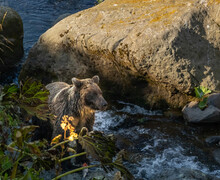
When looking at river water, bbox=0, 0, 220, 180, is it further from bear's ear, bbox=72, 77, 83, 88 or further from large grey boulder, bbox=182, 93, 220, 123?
bear's ear, bbox=72, 77, 83, 88

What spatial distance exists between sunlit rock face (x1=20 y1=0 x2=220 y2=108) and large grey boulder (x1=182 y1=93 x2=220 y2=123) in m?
0.24

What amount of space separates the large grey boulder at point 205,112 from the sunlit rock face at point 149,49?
0.24m

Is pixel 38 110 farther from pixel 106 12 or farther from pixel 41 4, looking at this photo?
pixel 41 4

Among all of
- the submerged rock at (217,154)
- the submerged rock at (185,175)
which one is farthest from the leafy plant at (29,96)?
the submerged rock at (217,154)

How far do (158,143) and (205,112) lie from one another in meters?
1.13

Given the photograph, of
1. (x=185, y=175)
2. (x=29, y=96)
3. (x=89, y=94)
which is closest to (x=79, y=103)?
(x=89, y=94)

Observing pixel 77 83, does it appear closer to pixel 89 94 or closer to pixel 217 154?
pixel 89 94

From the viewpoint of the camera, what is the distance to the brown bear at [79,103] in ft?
17.9

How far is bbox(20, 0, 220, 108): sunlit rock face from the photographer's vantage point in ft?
22.4

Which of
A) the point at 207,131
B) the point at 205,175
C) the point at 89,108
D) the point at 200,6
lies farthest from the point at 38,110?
the point at 200,6

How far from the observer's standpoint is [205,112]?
6.74m

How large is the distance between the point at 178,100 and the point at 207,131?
0.86 meters

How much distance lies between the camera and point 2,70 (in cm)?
995

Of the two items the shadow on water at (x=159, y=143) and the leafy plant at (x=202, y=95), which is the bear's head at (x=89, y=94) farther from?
the leafy plant at (x=202, y=95)
